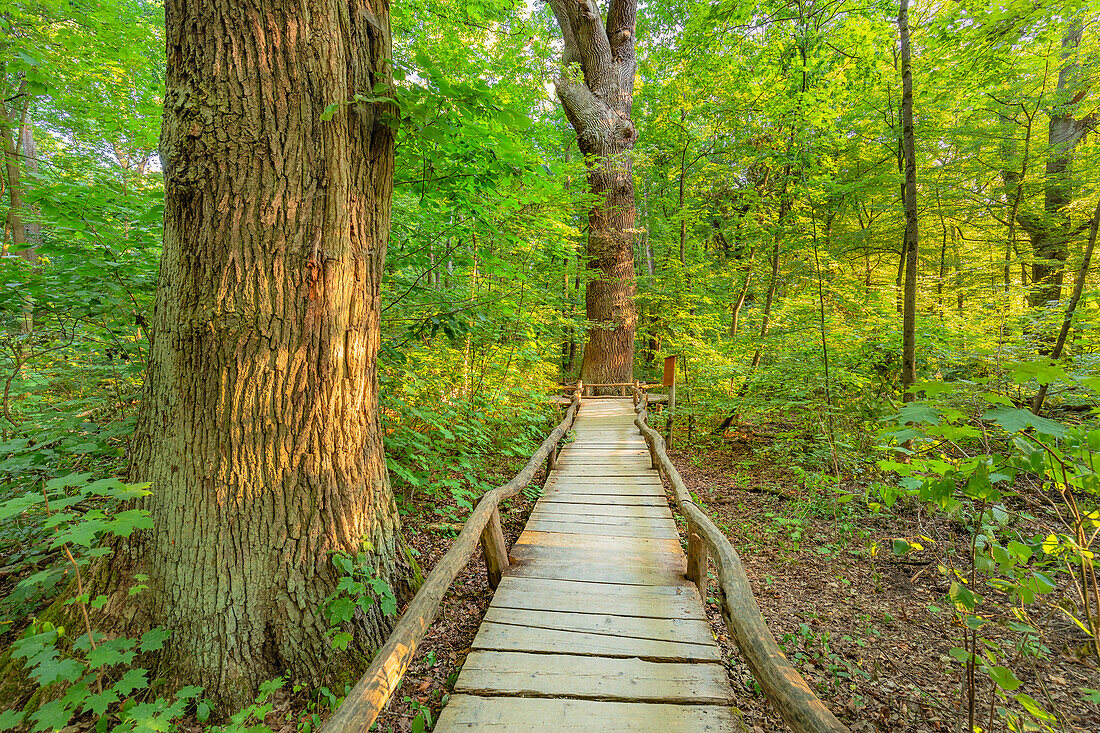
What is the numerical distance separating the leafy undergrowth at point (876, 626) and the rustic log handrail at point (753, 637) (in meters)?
0.54

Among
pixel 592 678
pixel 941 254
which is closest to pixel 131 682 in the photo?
pixel 592 678

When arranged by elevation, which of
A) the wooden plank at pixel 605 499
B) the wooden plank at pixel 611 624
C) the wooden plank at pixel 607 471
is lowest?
the wooden plank at pixel 611 624

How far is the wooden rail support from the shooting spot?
Answer: 9.93ft

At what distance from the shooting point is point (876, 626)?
10.5 feet

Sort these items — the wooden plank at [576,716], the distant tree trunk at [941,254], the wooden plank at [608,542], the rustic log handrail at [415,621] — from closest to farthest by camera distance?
the rustic log handrail at [415,621] → the wooden plank at [576,716] → the wooden plank at [608,542] → the distant tree trunk at [941,254]

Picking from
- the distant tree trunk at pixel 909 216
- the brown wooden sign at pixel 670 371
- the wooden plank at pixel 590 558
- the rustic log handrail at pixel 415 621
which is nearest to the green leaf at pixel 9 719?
the rustic log handrail at pixel 415 621

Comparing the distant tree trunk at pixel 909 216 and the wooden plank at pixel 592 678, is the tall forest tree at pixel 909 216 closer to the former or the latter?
the distant tree trunk at pixel 909 216

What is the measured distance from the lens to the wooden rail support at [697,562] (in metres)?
3.03

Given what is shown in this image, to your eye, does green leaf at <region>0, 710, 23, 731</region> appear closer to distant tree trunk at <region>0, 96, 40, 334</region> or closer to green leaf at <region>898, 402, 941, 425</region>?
distant tree trunk at <region>0, 96, 40, 334</region>

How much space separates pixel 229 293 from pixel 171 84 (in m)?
1.20

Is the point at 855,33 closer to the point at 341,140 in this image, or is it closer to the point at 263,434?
the point at 341,140

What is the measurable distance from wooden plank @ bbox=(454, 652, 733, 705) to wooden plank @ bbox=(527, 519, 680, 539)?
1536 millimetres

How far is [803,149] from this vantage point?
7270 mm

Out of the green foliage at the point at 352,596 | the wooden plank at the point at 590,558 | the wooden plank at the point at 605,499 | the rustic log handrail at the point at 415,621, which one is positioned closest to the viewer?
the rustic log handrail at the point at 415,621
